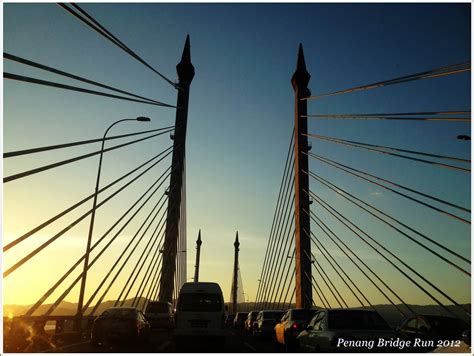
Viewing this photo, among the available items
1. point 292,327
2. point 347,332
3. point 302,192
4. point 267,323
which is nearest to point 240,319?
point 267,323

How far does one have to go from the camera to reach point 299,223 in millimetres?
23469

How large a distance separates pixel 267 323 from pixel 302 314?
217 inches

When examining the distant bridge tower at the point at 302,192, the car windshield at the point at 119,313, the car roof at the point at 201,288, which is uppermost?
the distant bridge tower at the point at 302,192

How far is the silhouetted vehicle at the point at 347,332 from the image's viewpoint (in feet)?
30.5

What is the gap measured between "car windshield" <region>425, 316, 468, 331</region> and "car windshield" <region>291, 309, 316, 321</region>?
4283 millimetres

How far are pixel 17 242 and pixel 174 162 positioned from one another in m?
19.2

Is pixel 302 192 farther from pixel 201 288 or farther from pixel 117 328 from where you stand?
pixel 117 328

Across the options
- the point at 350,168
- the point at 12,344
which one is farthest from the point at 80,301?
the point at 350,168

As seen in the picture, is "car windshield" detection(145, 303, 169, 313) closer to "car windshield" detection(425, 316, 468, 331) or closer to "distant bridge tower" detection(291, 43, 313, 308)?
"distant bridge tower" detection(291, 43, 313, 308)

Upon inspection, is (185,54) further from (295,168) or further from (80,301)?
(80,301)

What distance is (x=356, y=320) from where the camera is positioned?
10.6 meters

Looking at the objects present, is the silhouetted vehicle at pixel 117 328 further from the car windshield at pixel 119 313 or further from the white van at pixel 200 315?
the white van at pixel 200 315

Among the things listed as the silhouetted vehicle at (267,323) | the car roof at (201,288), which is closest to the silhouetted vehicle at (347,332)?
the car roof at (201,288)

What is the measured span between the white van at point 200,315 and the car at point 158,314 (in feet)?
35.8
